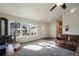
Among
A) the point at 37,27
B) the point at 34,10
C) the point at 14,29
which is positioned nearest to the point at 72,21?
the point at 37,27

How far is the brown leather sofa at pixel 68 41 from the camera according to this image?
5.36 m

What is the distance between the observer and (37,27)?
5562 millimetres

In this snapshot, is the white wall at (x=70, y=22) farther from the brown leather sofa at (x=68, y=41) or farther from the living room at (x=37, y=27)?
the brown leather sofa at (x=68, y=41)

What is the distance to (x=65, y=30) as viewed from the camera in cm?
634

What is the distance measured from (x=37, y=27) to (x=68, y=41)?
186 centimetres

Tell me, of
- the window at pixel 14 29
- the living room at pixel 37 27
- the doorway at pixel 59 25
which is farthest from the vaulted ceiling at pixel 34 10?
the window at pixel 14 29

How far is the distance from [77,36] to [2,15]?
4.20 metres

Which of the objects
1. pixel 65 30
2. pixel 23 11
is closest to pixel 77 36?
pixel 65 30

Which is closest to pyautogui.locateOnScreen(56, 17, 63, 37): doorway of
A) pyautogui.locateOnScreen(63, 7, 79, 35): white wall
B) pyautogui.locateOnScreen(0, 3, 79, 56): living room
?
pyautogui.locateOnScreen(0, 3, 79, 56): living room

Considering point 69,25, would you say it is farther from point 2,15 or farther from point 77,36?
point 2,15

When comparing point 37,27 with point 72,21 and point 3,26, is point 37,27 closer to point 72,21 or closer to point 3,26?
point 3,26

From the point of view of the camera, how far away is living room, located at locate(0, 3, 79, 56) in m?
4.12

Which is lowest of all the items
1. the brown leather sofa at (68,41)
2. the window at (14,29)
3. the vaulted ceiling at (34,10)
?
the brown leather sofa at (68,41)

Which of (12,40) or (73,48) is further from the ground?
(12,40)
